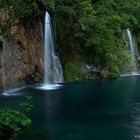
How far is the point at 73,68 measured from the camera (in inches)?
1282

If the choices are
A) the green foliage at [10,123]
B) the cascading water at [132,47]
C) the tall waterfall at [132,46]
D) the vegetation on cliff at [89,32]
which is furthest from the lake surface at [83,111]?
the tall waterfall at [132,46]

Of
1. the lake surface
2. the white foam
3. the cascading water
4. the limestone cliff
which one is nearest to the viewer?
the lake surface

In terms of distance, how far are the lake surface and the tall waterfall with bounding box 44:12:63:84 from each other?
2.57 meters

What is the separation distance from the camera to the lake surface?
14.9 meters

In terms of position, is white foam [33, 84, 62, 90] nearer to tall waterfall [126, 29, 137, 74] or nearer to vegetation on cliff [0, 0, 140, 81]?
vegetation on cliff [0, 0, 140, 81]

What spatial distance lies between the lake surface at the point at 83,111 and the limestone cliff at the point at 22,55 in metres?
1.55

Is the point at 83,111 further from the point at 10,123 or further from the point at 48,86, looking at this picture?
the point at 48,86

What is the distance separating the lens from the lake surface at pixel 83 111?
1492 cm

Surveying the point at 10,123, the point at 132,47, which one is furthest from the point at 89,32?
the point at 10,123

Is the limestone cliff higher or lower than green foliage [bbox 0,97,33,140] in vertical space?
higher

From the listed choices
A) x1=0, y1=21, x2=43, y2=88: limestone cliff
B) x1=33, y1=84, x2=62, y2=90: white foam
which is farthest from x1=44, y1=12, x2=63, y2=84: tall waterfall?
x1=33, y1=84, x2=62, y2=90: white foam

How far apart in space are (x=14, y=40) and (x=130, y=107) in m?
11.7

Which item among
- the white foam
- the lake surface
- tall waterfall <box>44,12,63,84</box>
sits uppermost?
tall waterfall <box>44,12,63,84</box>

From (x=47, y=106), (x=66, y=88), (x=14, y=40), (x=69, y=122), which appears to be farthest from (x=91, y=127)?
(x=14, y=40)
